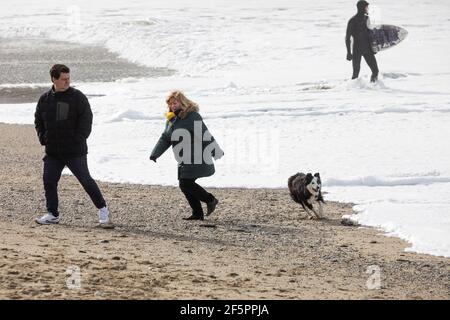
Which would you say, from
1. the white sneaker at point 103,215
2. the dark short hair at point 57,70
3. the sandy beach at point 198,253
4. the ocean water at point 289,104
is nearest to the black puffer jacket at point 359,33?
the ocean water at point 289,104

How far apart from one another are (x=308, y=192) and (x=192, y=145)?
1363 mm

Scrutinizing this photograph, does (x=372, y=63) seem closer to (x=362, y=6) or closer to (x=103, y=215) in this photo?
(x=362, y=6)

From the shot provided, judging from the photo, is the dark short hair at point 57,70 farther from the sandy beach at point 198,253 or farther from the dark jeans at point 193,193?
the dark jeans at point 193,193

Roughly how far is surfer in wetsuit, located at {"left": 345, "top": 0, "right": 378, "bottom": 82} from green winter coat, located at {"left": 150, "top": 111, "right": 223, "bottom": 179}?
11.7m

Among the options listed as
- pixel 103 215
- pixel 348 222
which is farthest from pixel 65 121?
pixel 348 222

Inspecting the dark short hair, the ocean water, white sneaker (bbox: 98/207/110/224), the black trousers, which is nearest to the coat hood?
the black trousers

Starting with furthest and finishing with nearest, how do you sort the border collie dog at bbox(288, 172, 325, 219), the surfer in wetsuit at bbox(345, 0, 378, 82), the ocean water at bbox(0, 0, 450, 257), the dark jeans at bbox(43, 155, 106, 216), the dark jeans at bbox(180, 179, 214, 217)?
the surfer in wetsuit at bbox(345, 0, 378, 82) < the ocean water at bbox(0, 0, 450, 257) < the border collie dog at bbox(288, 172, 325, 219) < the dark jeans at bbox(180, 179, 214, 217) < the dark jeans at bbox(43, 155, 106, 216)

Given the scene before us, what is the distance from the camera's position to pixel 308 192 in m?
10.2

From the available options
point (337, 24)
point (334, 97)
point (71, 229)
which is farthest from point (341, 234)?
point (337, 24)

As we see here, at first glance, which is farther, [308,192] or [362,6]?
[362,6]

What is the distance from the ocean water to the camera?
→ 12.3 metres

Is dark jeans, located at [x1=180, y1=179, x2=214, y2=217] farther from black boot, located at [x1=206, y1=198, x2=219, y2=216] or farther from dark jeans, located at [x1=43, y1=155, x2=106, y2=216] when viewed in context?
dark jeans, located at [x1=43, y1=155, x2=106, y2=216]

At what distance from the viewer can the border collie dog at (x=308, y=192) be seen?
1019 cm

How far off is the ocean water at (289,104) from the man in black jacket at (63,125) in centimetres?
305
